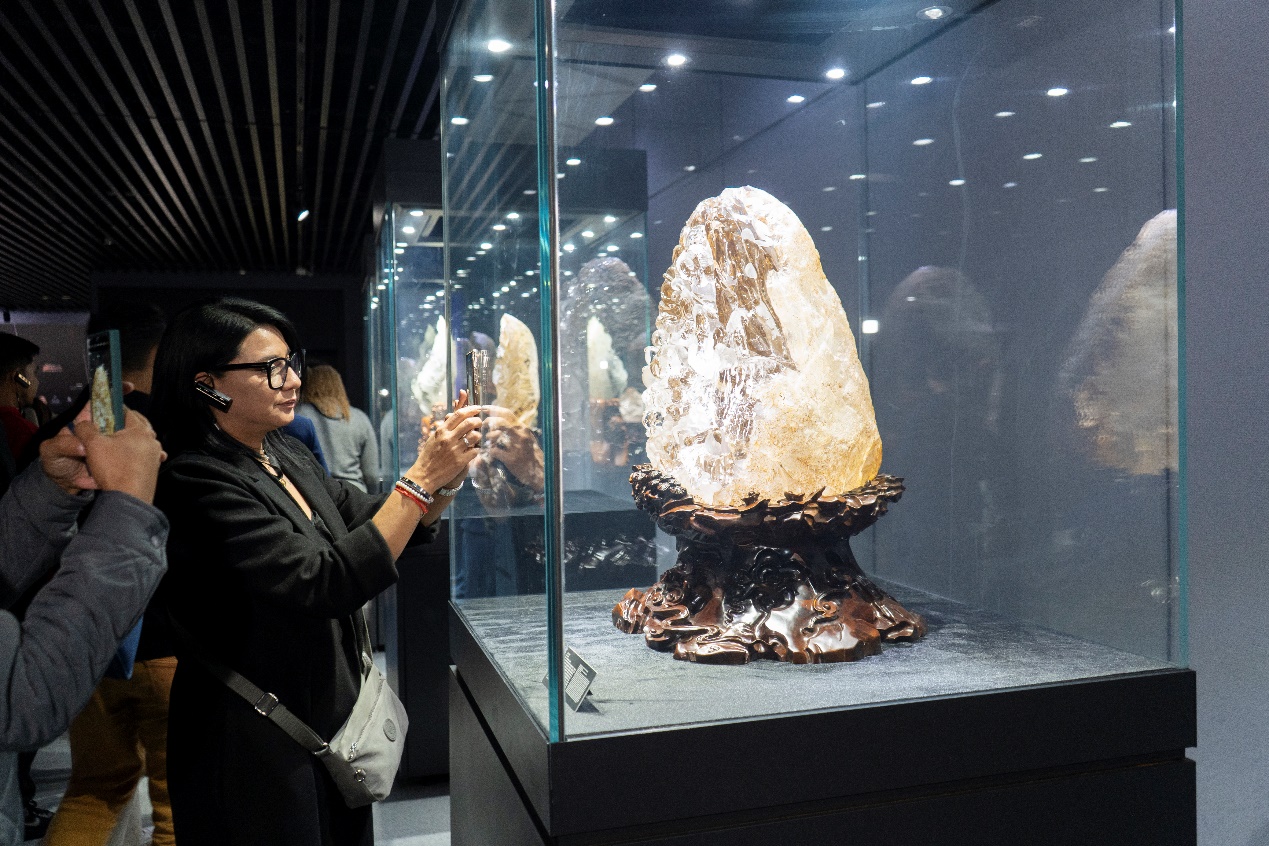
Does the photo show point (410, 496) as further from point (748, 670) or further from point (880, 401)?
point (880, 401)

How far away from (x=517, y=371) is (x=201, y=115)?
4944 millimetres

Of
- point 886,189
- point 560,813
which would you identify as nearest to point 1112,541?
point 886,189

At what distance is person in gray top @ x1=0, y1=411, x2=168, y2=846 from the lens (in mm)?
988

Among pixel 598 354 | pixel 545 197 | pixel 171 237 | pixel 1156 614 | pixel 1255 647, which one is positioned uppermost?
pixel 171 237

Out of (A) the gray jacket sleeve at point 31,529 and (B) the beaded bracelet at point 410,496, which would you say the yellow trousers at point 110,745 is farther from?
(A) the gray jacket sleeve at point 31,529

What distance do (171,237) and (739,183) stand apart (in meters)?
9.12

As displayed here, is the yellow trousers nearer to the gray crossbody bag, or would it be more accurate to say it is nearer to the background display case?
the background display case

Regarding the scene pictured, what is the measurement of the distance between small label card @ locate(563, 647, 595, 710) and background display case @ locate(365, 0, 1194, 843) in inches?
0.6

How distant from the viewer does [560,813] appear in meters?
1.28

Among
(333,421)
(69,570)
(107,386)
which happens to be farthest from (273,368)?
(333,421)

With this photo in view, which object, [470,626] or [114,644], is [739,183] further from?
[114,644]

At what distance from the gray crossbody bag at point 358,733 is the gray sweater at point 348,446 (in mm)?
2932

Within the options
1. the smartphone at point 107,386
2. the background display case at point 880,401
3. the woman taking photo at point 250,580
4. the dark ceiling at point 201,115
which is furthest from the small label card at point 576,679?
the dark ceiling at point 201,115

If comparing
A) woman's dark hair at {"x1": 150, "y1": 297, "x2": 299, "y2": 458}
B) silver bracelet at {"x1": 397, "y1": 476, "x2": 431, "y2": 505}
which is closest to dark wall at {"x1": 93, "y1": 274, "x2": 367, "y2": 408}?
woman's dark hair at {"x1": 150, "y1": 297, "x2": 299, "y2": 458}
